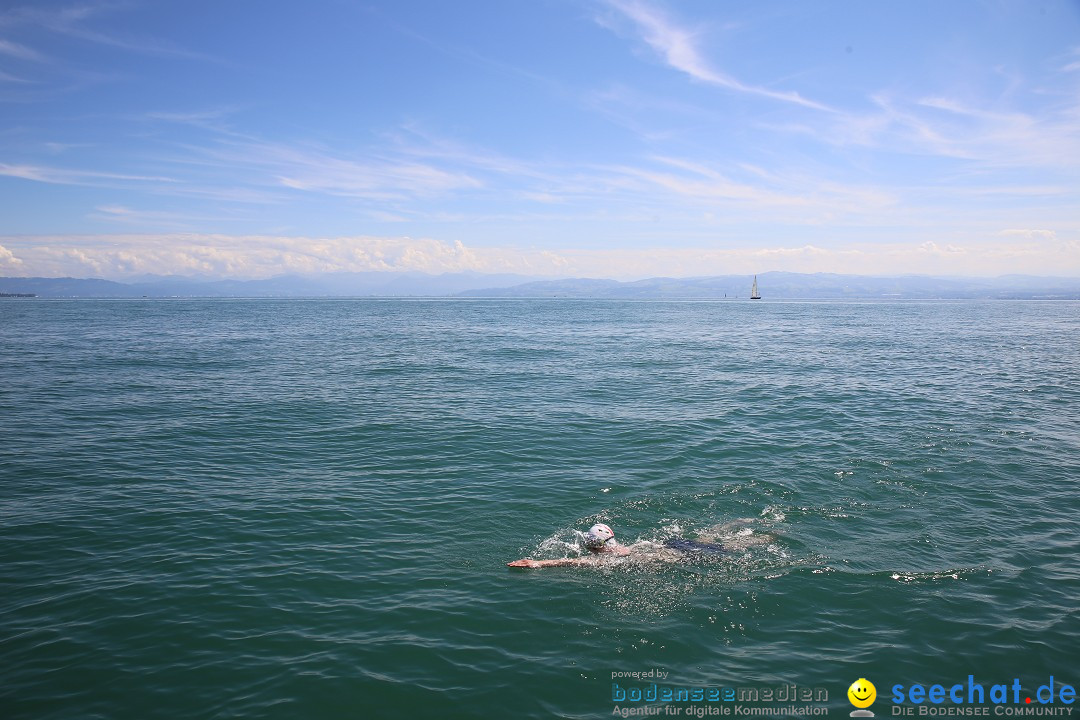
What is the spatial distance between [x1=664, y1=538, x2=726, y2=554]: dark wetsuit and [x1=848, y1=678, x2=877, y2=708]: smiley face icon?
5908 mm

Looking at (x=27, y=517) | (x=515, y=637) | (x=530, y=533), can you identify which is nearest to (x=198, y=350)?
(x=27, y=517)

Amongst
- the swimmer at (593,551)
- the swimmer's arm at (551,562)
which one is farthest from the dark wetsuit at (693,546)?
the swimmer's arm at (551,562)

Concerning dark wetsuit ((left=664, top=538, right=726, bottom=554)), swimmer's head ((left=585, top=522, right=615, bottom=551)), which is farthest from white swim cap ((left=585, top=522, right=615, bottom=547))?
dark wetsuit ((left=664, top=538, right=726, bottom=554))

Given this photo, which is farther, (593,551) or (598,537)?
(593,551)

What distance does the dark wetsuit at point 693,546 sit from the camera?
17812 millimetres

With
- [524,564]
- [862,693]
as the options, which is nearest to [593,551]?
[524,564]

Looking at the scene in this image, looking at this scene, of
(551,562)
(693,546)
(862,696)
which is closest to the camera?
(862,696)

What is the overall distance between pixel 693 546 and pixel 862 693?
6.49 meters

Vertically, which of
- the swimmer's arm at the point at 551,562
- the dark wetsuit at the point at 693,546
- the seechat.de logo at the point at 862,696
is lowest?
the seechat.de logo at the point at 862,696

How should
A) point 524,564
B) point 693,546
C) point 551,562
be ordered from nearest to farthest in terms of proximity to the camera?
1. point 524,564
2. point 551,562
3. point 693,546

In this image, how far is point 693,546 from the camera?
18.0 meters

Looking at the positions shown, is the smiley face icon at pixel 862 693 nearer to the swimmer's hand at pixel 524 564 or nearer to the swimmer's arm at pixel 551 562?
the swimmer's arm at pixel 551 562

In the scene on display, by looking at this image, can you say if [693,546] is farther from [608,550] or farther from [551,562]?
[551,562]

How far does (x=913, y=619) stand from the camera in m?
14.4
